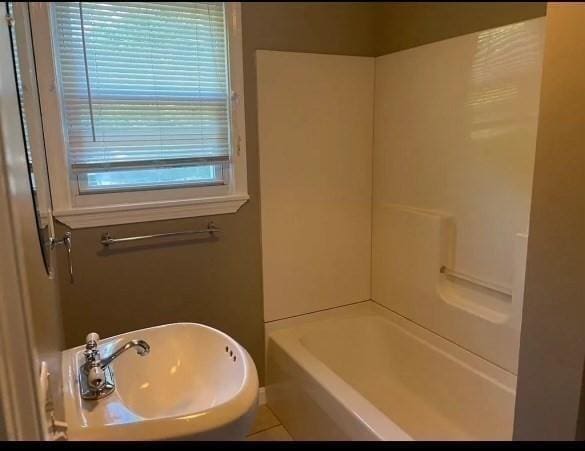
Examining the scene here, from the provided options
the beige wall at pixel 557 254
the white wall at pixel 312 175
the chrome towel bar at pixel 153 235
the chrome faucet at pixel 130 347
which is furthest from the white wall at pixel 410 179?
the beige wall at pixel 557 254

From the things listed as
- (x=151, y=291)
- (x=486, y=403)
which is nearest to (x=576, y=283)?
(x=486, y=403)

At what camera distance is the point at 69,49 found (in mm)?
717

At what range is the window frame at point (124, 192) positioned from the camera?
0.72 meters

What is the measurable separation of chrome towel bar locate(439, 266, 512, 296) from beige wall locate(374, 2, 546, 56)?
0.75 metres

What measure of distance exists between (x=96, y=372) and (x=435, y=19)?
52.0 inches

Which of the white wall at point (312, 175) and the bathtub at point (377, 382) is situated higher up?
the white wall at point (312, 175)

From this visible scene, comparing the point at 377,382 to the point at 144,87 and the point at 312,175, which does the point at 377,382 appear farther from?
the point at 144,87

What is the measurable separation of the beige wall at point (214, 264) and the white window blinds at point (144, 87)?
9cm

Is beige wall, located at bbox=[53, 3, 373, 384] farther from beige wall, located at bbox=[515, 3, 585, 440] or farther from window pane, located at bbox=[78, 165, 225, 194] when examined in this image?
beige wall, located at bbox=[515, 3, 585, 440]

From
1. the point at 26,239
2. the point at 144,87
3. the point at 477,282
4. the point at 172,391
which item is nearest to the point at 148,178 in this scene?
the point at 144,87

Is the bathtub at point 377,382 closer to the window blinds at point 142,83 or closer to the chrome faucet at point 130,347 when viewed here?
→ the chrome faucet at point 130,347

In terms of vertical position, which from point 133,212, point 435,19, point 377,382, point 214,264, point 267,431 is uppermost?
point 435,19

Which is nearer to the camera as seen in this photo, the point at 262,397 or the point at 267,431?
the point at 267,431

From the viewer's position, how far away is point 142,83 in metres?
0.80
